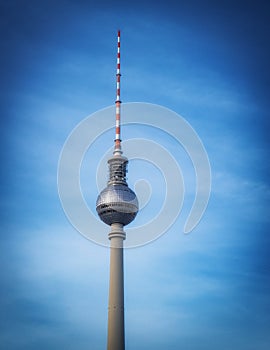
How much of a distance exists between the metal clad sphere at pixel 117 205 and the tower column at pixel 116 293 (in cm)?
260

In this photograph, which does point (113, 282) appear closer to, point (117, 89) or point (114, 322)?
point (114, 322)

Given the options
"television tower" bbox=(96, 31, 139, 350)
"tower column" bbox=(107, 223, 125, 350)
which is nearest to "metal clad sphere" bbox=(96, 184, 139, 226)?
"television tower" bbox=(96, 31, 139, 350)

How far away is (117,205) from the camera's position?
364 feet

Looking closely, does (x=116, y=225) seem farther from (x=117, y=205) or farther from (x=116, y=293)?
(x=116, y=293)

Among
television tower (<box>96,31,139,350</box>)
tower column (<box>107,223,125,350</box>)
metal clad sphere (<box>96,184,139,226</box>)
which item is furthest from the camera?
metal clad sphere (<box>96,184,139,226</box>)

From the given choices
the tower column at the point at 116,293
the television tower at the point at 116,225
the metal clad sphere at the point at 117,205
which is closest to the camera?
the tower column at the point at 116,293

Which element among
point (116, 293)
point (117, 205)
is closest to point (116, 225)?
point (117, 205)

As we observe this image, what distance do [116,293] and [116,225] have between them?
14050mm

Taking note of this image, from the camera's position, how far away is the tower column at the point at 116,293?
10494 centimetres

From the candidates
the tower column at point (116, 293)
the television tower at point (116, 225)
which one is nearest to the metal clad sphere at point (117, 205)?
the television tower at point (116, 225)

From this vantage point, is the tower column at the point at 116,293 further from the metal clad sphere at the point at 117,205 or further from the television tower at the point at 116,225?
the metal clad sphere at the point at 117,205

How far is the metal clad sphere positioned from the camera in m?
111

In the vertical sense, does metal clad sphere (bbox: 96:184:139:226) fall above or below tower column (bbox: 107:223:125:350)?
above

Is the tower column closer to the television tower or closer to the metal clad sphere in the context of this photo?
the television tower
